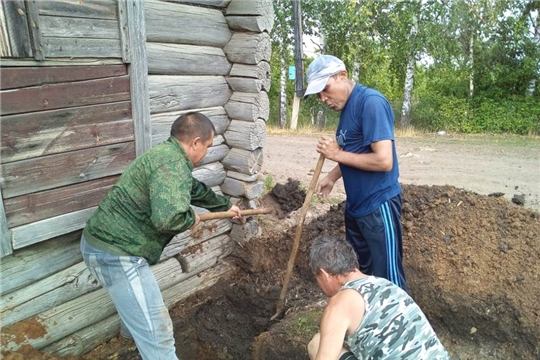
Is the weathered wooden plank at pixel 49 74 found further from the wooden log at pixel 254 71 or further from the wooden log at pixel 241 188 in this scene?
the wooden log at pixel 241 188

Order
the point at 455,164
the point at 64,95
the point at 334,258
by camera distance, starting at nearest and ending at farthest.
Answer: the point at 334,258 < the point at 64,95 < the point at 455,164

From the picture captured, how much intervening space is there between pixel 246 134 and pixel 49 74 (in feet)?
6.38

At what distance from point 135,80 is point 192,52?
739mm

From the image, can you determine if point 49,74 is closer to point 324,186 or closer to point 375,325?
point 324,186

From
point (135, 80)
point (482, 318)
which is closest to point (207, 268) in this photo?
point (135, 80)

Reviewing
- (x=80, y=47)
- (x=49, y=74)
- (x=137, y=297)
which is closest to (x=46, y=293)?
(x=137, y=297)

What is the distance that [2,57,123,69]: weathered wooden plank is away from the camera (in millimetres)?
2586

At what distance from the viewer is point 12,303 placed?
2.88 m

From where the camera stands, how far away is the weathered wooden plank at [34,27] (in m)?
2.60

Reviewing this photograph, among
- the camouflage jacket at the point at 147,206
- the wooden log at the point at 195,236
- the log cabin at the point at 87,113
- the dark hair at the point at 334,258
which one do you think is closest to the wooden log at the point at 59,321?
the log cabin at the point at 87,113

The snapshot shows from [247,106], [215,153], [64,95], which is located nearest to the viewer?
[64,95]

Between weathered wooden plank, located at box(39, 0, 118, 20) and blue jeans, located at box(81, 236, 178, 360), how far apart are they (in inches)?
56.0

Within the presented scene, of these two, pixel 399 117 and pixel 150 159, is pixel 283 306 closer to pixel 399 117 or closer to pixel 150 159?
pixel 150 159

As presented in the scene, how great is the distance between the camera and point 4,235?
269cm
